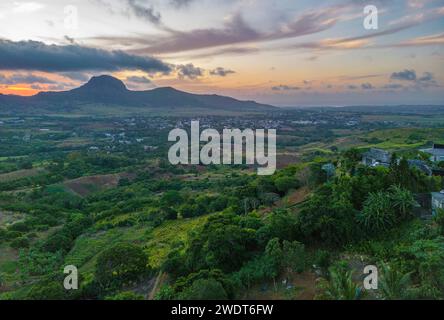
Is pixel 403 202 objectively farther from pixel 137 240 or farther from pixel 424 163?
pixel 137 240

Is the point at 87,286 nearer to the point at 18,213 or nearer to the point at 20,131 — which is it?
the point at 18,213

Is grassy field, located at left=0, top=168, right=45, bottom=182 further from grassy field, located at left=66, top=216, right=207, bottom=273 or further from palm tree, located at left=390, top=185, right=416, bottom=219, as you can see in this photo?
palm tree, located at left=390, top=185, right=416, bottom=219

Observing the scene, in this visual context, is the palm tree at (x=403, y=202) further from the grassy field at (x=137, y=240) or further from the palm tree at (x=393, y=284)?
the grassy field at (x=137, y=240)

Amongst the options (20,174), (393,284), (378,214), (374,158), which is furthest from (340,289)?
(20,174)

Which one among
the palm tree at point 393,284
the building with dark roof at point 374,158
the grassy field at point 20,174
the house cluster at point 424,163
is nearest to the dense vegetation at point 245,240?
the palm tree at point 393,284

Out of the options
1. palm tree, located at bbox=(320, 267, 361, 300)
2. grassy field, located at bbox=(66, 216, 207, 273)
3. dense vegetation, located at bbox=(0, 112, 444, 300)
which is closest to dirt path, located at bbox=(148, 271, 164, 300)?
dense vegetation, located at bbox=(0, 112, 444, 300)

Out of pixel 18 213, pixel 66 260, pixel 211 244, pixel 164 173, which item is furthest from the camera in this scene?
pixel 164 173
